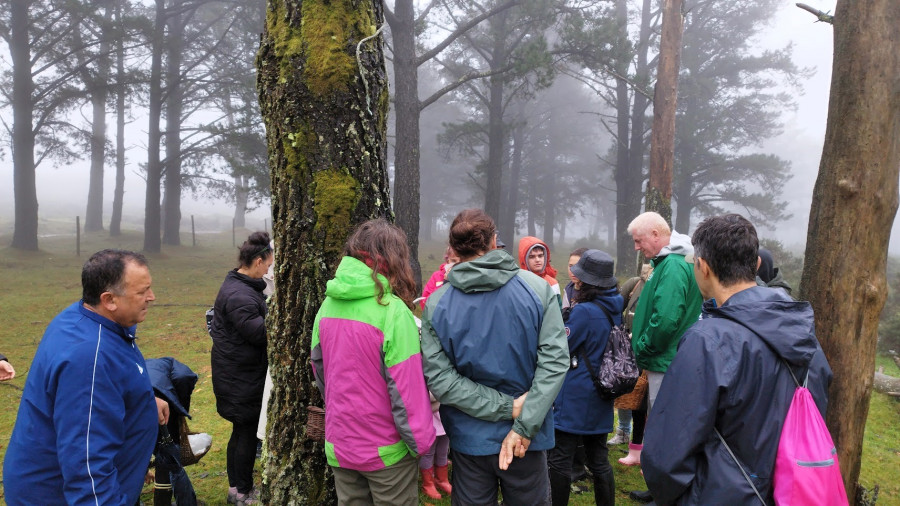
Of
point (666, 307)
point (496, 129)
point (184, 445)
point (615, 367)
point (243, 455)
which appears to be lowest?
point (243, 455)

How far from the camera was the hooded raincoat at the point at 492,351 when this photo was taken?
2.43m

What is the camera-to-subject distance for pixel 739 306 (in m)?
1.94

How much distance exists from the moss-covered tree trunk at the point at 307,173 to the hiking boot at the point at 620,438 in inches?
122

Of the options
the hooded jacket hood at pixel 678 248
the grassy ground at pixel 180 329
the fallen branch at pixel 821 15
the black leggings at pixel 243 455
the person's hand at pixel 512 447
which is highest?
the fallen branch at pixel 821 15

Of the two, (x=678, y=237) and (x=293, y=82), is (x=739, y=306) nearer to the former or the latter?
(x=678, y=237)

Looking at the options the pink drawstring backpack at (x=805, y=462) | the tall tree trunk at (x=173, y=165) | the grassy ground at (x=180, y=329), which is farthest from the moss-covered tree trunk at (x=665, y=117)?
the tall tree trunk at (x=173, y=165)

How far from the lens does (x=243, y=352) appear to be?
3.65m

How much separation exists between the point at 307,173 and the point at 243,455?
2.15 meters

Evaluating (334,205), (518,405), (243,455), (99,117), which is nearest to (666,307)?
(518,405)

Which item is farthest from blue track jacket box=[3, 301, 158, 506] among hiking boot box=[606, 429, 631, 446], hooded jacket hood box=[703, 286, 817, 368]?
hiking boot box=[606, 429, 631, 446]

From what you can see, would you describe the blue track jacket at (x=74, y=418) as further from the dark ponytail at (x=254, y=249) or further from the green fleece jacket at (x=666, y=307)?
the green fleece jacket at (x=666, y=307)

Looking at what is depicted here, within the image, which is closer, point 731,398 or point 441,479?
point 731,398

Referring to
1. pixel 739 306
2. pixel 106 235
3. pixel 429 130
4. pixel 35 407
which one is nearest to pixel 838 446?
pixel 739 306

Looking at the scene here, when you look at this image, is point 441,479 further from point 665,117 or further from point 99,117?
point 99,117
